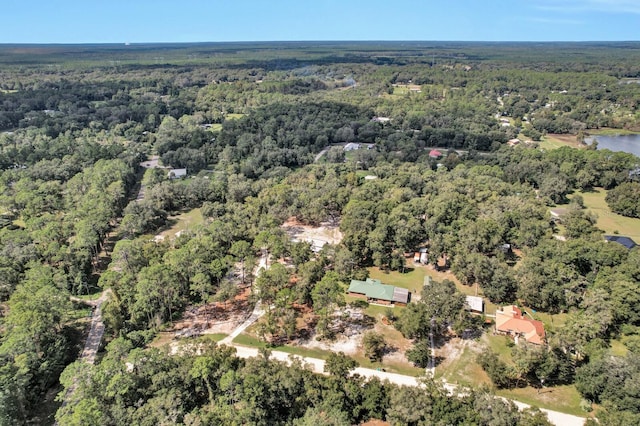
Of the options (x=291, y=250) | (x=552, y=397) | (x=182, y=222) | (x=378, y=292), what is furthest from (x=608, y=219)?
(x=182, y=222)

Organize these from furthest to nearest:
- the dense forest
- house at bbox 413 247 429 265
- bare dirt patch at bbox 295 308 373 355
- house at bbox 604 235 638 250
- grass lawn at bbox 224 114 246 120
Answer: grass lawn at bbox 224 114 246 120, house at bbox 604 235 638 250, house at bbox 413 247 429 265, bare dirt patch at bbox 295 308 373 355, the dense forest

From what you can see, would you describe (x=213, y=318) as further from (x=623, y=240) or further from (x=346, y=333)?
(x=623, y=240)

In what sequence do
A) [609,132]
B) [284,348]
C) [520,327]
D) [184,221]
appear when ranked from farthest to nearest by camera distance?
[609,132] → [184,221] → [520,327] → [284,348]

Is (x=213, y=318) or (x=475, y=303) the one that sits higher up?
(x=475, y=303)

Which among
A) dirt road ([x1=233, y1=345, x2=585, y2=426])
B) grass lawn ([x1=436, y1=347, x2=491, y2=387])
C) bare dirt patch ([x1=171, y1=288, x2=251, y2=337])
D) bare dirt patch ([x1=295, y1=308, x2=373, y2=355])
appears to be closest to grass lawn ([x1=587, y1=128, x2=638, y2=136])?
grass lawn ([x1=436, y1=347, x2=491, y2=387])

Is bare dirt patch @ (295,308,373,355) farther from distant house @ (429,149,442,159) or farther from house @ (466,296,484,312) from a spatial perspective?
distant house @ (429,149,442,159)

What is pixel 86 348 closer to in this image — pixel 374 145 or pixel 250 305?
pixel 250 305
